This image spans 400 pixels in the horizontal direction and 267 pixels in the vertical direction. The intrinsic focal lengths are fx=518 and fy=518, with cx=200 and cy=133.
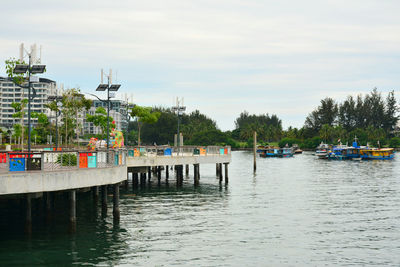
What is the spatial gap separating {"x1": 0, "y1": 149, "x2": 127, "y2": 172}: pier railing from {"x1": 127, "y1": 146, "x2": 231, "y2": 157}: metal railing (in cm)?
1723

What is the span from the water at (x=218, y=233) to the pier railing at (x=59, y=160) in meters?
4.41

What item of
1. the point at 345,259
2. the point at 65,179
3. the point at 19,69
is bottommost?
the point at 345,259

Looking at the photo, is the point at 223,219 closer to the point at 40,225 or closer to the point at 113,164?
the point at 113,164

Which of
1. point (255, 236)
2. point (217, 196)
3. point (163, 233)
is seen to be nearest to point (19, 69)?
point (163, 233)

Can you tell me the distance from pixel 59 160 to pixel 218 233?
11561 millimetres

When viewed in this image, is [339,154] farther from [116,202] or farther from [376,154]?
[116,202]

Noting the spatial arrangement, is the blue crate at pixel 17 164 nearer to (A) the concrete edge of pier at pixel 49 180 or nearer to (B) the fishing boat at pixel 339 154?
(A) the concrete edge of pier at pixel 49 180

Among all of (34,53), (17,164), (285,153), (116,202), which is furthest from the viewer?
(285,153)

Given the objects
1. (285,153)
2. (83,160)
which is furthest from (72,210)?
(285,153)

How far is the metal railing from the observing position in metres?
54.9

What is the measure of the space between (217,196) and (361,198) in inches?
597

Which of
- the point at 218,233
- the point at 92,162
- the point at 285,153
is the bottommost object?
the point at 218,233

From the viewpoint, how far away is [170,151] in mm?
59156

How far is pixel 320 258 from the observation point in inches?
1110
